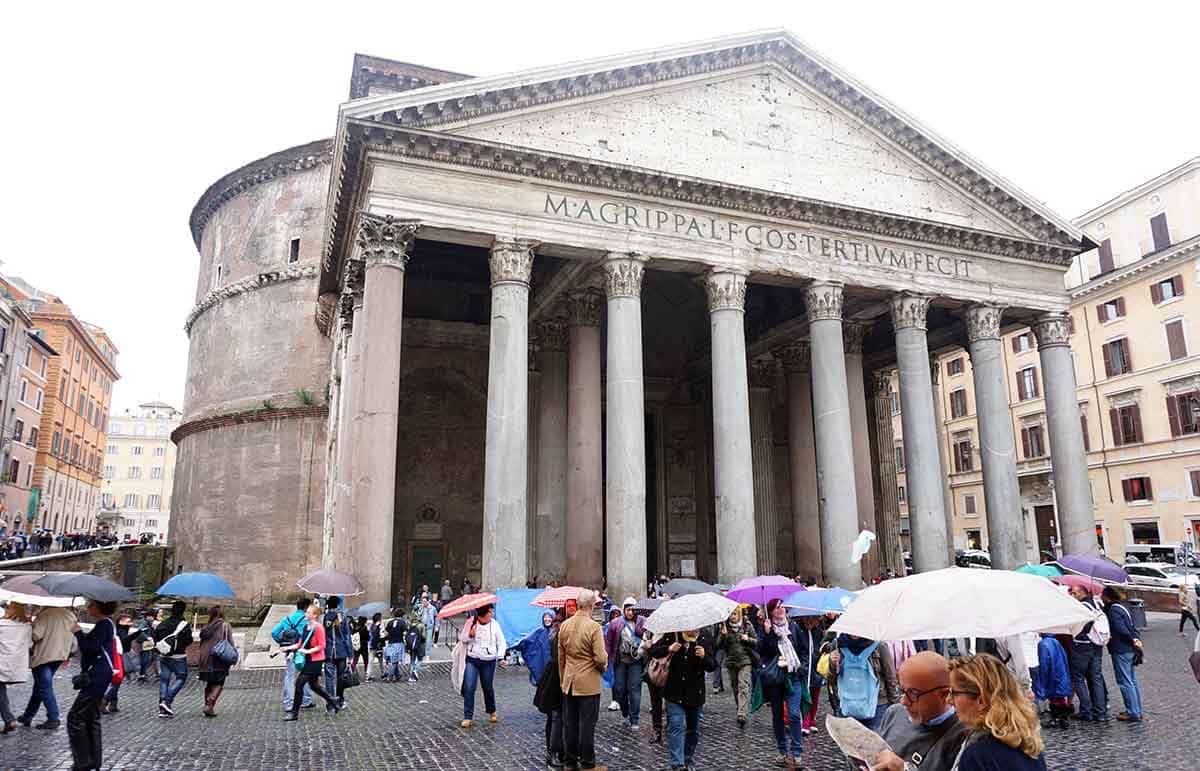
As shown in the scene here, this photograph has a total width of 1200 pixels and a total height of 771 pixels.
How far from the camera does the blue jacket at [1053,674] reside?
26.1ft

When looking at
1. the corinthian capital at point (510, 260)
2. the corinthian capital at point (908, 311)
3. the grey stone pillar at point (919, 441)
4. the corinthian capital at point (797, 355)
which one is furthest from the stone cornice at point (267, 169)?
the grey stone pillar at point (919, 441)

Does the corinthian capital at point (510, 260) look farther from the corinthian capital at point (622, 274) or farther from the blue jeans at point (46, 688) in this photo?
the blue jeans at point (46, 688)

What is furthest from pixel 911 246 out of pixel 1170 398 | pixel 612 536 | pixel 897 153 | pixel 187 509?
pixel 187 509

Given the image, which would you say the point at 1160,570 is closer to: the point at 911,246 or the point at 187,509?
the point at 911,246

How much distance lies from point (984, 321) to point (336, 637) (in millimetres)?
17226

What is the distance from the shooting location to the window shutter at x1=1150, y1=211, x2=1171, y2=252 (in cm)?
3009

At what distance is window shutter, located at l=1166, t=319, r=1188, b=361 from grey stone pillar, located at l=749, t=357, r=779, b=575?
1682 cm

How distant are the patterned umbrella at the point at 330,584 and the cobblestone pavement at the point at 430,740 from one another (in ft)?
4.72

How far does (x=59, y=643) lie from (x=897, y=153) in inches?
765

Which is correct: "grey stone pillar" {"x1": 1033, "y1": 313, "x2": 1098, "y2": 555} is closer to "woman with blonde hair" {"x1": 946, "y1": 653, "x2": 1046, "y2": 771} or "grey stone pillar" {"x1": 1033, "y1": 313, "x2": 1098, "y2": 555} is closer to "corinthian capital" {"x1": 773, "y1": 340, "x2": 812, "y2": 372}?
"corinthian capital" {"x1": 773, "y1": 340, "x2": 812, "y2": 372}

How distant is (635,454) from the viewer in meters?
15.7

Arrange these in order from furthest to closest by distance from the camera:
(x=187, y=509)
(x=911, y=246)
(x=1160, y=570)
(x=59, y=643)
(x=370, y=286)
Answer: (x=187, y=509) → (x=1160, y=570) → (x=911, y=246) → (x=370, y=286) → (x=59, y=643)

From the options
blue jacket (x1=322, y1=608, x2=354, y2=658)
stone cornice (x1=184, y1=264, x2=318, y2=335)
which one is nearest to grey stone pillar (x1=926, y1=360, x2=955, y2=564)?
blue jacket (x1=322, y1=608, x2=354, y2=658)

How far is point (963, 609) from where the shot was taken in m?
3.63
